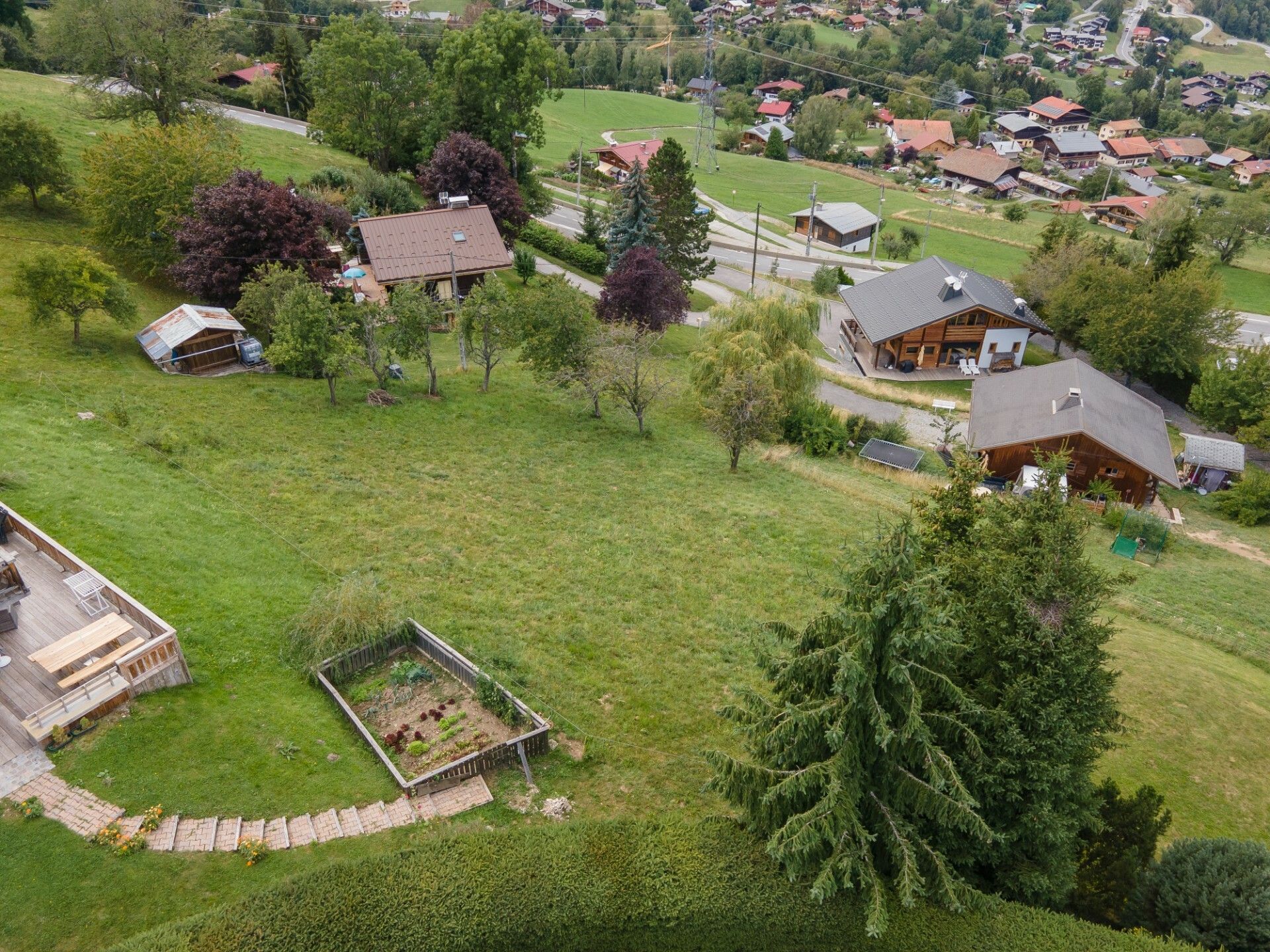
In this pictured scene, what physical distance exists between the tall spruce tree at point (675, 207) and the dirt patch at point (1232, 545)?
28.0 m

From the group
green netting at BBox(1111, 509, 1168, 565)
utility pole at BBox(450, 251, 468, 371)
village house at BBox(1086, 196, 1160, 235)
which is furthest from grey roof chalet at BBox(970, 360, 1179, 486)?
village house at BBox(1086, 196, 1160, 235)

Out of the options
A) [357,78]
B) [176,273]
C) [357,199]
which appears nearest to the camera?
[176,273]

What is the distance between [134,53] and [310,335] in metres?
28.0

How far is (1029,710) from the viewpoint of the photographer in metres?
10.7

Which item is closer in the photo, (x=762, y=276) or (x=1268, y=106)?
(x=762, y=276)

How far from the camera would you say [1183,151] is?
13275 centimetres

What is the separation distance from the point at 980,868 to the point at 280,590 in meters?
14.5

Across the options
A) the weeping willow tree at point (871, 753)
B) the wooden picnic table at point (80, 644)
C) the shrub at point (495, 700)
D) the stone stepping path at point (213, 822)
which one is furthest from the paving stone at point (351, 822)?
the weeping willow tree at point (871, 753)

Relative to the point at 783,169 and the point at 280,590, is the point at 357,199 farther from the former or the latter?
the point at 783,169

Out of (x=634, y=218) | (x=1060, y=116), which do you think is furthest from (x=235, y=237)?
(x=1060, y=116)

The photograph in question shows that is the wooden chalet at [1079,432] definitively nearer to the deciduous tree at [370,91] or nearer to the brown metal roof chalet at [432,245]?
the brown metal roof chalet at [432,245]

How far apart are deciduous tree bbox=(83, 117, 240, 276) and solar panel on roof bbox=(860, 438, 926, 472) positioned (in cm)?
3022

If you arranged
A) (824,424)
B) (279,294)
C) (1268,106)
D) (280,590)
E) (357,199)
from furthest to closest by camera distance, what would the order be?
(1268,106), (357,199), (824,424), (279,294), (280,590)

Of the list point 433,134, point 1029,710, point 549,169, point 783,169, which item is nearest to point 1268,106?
point 783,169
